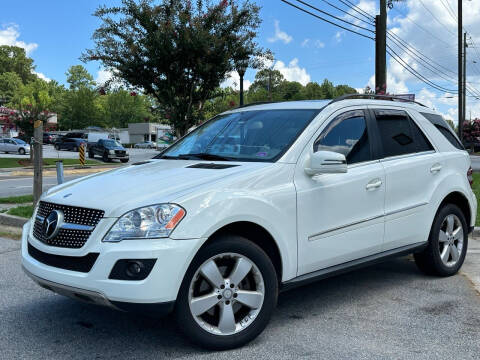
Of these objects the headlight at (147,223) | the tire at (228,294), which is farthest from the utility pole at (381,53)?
the headlight at (147,223)

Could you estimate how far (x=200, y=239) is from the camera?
10.5 feet

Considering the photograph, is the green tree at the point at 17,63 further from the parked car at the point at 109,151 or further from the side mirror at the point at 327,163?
the side mirror at the point at 327,163

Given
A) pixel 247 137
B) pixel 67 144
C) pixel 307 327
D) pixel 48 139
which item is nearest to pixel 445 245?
pixel 307 327

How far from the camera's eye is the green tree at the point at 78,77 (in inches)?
4422

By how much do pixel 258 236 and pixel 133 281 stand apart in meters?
0.98

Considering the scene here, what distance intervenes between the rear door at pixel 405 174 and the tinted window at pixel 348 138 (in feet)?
0.67

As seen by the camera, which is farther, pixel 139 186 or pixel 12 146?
pixel 12 146

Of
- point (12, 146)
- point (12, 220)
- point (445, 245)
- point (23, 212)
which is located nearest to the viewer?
point (445, 245)

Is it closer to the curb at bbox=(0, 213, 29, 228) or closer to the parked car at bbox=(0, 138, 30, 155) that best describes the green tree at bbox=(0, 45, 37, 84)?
the parked car at bbox=(0, 138, 30, 155)

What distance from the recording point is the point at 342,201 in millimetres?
4051

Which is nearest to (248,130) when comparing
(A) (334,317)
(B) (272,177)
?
(B) (272,177)

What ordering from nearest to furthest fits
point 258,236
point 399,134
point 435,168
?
point 258,236
point 399,134
point 435,168

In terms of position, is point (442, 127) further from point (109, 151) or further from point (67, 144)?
point (67, 144)

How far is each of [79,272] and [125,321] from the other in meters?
0.94
